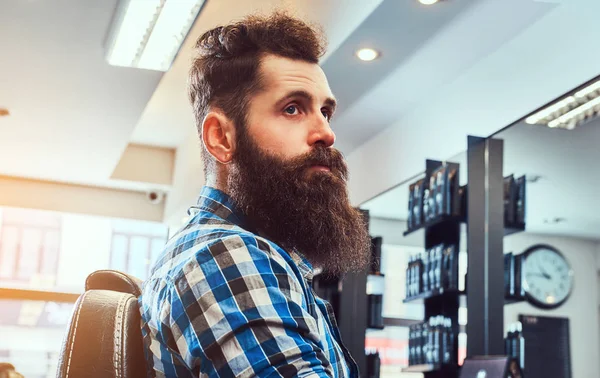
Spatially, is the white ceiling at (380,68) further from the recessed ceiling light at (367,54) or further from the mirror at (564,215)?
the mirror at (564,215)

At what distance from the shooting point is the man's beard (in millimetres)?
963

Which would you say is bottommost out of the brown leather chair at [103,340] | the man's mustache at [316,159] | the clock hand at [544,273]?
→ the brown leather chair at [103,340]

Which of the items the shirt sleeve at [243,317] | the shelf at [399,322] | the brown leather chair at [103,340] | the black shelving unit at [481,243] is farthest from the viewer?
the shelf at [399,322]

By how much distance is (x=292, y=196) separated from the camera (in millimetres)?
963

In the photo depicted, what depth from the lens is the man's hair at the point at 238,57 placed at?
0.99m

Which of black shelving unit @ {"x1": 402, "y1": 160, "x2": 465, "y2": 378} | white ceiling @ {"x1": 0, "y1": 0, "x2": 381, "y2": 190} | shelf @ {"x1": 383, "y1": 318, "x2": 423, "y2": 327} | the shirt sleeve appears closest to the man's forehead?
the shirt sleeve

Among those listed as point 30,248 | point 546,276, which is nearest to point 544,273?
point 546,276

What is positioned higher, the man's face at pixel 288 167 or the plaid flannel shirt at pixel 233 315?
the man's face at pixel 288 167

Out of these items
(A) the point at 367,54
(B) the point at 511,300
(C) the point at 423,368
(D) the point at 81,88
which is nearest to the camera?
(B) the point at 511,300

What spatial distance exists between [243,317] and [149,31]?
395cm

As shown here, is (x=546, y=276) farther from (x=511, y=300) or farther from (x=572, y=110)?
(x=572, y=110)

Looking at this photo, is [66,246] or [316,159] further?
[66,246]

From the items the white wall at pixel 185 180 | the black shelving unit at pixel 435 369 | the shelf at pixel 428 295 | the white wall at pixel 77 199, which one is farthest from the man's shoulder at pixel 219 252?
the white wall at pixel 77 199

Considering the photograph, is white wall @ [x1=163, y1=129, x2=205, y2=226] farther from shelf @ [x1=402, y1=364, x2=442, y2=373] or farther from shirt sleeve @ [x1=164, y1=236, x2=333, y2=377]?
shirt sleeve @ [x1=164, y1=236, x2=333, y2=377]
